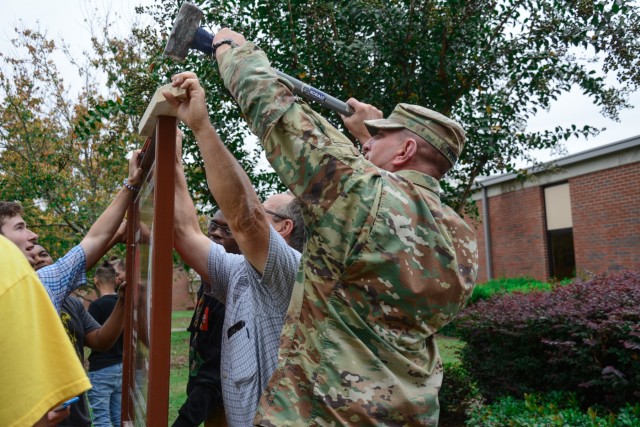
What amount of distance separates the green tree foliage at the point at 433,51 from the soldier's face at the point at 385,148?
11.2 ft

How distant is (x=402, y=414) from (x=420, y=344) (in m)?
0.23

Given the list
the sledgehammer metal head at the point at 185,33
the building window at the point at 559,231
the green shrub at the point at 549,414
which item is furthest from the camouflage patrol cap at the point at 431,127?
the building window at the point at 559,231

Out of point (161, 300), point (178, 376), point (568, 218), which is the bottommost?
point (178, 376)

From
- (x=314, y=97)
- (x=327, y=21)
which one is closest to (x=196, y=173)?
(x=327, y=21)

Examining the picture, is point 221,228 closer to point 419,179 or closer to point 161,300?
point 161,300

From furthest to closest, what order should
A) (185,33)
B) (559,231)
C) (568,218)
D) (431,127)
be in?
(559,231)
(568,218)
(185,33)
(431,127)

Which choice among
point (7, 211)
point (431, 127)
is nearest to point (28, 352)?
point (431, 127)

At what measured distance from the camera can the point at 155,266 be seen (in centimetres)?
185

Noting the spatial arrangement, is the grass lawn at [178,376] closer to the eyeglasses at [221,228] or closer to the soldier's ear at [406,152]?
the eyeglasses at [221,228]

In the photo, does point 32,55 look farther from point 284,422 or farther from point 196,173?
point 284,422

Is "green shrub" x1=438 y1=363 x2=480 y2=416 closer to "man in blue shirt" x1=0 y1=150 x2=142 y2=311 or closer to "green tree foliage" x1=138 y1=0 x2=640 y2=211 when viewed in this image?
"green tree foliage" x1=138 y1=0 x2=640 y2=211

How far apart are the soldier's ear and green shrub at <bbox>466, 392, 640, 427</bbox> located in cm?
318

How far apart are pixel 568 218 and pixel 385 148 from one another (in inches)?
584

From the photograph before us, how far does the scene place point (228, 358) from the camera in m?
2.33
